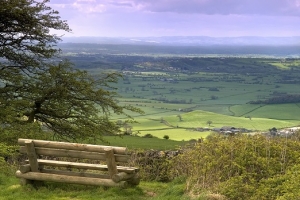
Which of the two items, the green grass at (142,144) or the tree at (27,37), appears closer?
the tree at (27,37)

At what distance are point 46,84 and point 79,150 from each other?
10.7 m

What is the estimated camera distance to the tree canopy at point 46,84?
1800cm

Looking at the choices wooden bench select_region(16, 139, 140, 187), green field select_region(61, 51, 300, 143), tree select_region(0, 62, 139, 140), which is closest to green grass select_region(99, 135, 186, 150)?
tree select_region(0, 62, 139, 140)

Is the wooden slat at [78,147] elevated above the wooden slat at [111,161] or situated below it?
above

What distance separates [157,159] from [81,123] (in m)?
7.93

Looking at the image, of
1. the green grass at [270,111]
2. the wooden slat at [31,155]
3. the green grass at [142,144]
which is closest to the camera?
the wooden slat at [31,155]

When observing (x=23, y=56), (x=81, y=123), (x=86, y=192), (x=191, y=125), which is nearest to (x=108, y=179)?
(x=86, y=192)

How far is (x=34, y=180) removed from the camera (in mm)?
9570

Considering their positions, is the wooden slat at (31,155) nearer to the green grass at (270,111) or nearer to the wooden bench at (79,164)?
the wooden bench at (79,164)

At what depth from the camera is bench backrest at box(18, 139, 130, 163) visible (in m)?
8.71

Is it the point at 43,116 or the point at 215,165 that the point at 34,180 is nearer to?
the point at 215,165

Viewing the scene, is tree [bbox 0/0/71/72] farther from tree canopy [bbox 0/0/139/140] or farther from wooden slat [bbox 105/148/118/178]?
wooden slat [bbox 105/148/118/178]

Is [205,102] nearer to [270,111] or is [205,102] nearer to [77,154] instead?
[270,111]

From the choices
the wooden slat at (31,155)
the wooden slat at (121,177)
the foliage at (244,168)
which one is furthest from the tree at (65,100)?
the foliage at (244,168)
